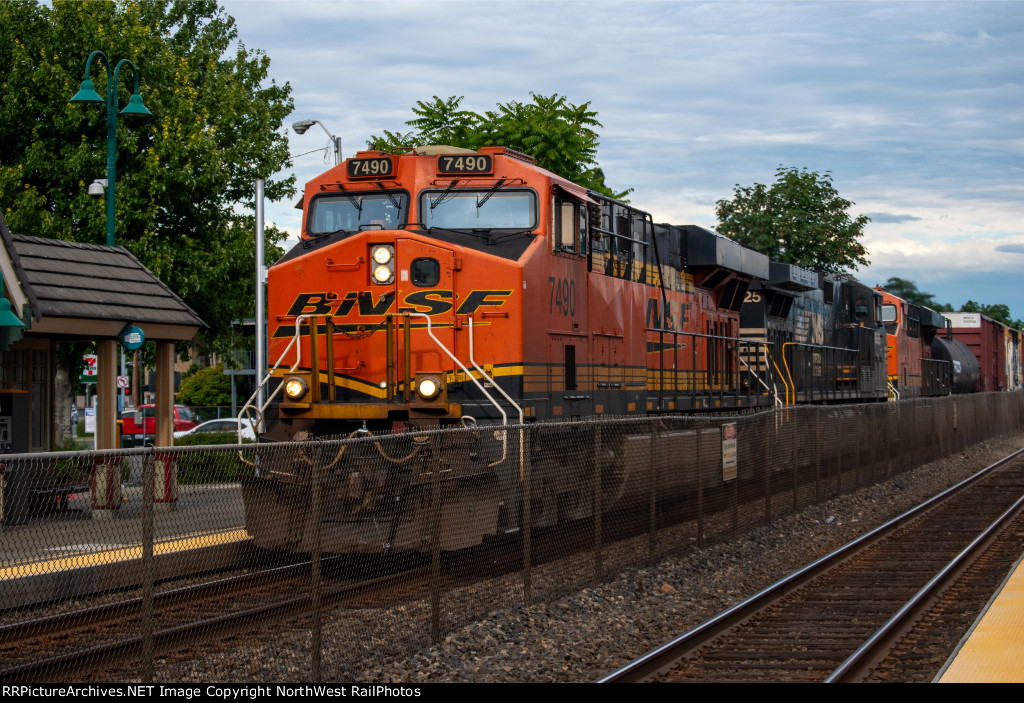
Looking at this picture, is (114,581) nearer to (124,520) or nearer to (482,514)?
(124,520)

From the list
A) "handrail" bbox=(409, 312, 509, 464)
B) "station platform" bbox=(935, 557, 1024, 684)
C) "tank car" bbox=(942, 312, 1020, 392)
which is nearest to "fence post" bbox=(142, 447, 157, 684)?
→ "station platform" bbox=(935, 557, 1024, 684)

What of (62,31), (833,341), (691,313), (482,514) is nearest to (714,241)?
(691,313)

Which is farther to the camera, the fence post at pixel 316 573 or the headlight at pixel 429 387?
the headlight at pixel 429 387

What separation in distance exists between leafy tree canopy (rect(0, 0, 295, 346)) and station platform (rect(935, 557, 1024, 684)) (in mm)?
21592

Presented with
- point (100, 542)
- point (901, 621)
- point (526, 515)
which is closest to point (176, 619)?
point (100, 542)

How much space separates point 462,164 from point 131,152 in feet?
56.4

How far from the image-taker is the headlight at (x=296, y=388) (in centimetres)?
1152

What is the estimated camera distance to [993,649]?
25.7 ft

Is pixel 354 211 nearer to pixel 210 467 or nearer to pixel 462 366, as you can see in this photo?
pixel 462 366

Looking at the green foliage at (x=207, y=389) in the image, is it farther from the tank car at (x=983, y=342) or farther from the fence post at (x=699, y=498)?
the fence post at (x=699, y=498)

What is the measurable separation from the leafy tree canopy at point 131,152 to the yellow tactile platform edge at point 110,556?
2069 cm

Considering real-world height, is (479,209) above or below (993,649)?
above

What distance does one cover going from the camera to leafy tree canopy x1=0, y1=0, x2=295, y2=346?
26.3 metres

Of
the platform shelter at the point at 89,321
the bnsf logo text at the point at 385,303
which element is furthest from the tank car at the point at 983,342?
the bnsf logo text at the point at 385,303
